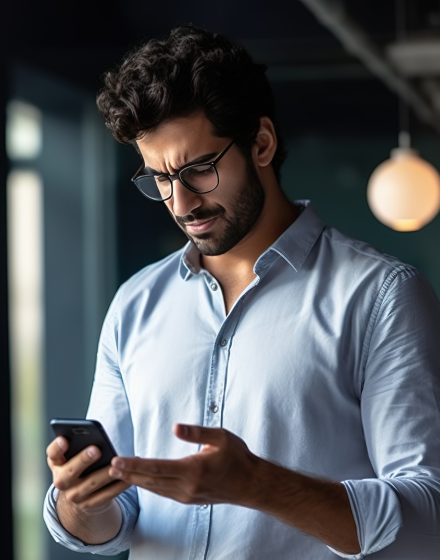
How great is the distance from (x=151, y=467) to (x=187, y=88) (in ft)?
2.65

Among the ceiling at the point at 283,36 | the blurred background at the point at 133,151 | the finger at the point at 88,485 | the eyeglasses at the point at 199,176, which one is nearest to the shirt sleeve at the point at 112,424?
the finger at the point at 88,485

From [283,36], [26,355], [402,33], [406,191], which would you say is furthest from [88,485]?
[402,33]

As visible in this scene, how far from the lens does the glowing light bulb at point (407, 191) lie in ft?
12.3

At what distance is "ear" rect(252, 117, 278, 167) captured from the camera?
1.63 metres

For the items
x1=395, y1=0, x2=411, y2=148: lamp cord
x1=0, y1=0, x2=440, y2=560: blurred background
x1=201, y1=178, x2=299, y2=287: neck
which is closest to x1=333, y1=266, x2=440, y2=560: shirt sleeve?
x1=201, y1=178, x2=299, y2=287: neck

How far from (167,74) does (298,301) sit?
541 mm

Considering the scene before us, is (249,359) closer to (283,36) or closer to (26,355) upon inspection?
(26,355)

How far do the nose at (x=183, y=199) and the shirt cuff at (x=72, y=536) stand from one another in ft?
2.00

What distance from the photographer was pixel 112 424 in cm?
163

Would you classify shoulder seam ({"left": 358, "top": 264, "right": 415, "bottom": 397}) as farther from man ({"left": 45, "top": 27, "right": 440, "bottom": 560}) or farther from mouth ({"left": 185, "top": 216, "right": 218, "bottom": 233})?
mouth ({"left": 185, "top": 216, "right": 218, "bottom": 233})

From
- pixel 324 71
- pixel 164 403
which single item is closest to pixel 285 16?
pixel 324 71

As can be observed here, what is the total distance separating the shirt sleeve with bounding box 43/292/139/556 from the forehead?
393mm

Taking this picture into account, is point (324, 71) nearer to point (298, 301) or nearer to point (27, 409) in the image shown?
point (27, 409)

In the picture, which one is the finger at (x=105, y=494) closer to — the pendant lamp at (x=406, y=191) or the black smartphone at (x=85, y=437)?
the black smartphone at (x=85, y=437)
